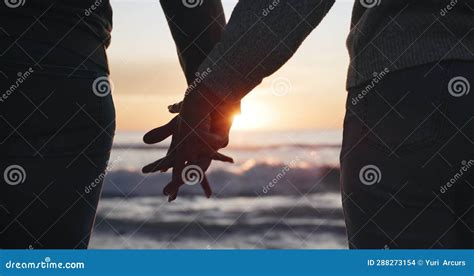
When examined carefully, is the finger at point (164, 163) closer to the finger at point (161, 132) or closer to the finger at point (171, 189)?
the finger at point (171, 189)

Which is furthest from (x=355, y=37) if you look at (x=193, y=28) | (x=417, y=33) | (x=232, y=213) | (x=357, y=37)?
(x=232, y=213)

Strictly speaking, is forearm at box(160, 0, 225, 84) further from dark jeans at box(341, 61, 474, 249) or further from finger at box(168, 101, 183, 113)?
dark jeans at box(341, 61, 474, 249)

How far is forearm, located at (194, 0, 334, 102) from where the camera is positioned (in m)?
1.51

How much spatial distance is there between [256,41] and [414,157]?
0.45 m

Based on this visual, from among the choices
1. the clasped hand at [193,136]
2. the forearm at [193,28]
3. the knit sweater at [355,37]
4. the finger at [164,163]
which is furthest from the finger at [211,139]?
the forearm at [193,28]

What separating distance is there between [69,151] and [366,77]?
0.89 meters

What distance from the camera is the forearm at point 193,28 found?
246cm

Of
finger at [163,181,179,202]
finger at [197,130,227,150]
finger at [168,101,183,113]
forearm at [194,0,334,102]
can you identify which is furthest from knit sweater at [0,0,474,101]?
finger at [168,101,183,113]

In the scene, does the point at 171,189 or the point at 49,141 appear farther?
the point at 171,189

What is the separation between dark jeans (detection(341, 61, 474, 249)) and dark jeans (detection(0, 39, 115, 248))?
0.80 m

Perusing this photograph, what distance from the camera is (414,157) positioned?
1458mm

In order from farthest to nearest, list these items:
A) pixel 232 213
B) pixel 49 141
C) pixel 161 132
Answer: pixel 232 213 → pixel 161 132 → pixel 49 141

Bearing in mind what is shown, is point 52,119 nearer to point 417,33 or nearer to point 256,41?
point 256,41

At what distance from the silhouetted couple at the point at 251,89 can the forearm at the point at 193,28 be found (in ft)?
1.54
